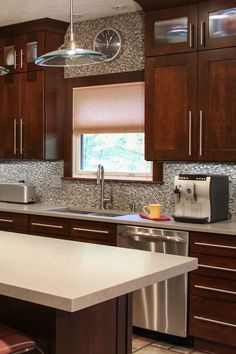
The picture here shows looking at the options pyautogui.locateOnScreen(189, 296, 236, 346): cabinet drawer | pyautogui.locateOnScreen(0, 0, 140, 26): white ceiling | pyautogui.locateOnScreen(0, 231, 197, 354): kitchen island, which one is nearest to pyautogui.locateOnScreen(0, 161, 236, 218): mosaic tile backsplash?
pyautogui.locateOnScreen(189, 296, 236, 346): cabinet drawer

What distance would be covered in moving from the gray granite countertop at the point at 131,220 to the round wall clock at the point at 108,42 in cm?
145

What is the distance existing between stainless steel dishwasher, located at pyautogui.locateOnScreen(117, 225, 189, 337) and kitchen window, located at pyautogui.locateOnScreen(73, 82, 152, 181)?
2.60 feet

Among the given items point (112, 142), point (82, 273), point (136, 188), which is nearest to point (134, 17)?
point (112, 142)

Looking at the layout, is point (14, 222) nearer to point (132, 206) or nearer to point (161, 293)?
point (132, 206)

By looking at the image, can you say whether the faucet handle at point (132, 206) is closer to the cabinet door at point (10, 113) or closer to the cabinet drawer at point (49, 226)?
the cabinet drawer at point (49, 226)

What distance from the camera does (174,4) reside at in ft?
13.2

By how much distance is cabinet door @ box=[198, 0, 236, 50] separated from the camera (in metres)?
3.76

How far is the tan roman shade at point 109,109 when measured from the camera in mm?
4590

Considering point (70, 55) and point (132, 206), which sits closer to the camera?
point (70, 55)

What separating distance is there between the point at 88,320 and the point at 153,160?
211cm

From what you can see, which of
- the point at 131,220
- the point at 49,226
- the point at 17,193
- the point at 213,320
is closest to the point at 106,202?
the point at 49,226

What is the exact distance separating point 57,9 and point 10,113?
1151 mm

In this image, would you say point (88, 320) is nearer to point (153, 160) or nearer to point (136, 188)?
point (153, 160)

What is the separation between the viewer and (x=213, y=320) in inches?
143
